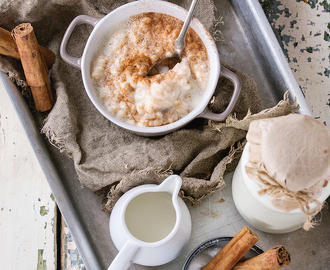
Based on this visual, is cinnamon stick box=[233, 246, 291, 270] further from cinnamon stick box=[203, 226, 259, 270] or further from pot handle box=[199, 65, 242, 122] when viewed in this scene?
pot handle box=[199, 65, 242, 122]

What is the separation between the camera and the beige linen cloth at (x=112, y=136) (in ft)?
2.35

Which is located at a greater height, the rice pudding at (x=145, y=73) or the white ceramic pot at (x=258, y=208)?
the rice pudding at (x=145, y=73)

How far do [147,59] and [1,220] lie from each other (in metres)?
0.65

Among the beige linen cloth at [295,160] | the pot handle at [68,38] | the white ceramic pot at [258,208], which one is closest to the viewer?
the beige linen cloth at [295,160]

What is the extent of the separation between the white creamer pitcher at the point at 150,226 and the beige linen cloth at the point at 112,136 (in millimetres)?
53

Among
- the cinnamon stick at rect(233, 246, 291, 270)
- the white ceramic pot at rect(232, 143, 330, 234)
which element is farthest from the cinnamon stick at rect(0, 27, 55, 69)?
the cinnamon stick at rect(233, 246, 291, 270)

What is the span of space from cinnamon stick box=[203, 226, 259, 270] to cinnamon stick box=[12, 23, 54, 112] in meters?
0.53

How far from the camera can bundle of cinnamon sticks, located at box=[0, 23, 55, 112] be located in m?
0.68

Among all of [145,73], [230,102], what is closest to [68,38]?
[145,73]

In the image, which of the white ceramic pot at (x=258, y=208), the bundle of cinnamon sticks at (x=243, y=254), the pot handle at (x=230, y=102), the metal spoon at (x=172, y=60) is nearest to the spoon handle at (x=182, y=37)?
the metal spoon at (x=172, y=60)

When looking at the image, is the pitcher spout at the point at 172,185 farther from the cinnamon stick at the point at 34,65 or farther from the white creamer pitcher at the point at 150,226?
the cinnamon stick at the point at 34,65

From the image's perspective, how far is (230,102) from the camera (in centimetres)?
68

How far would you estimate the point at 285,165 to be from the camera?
0.49 meters

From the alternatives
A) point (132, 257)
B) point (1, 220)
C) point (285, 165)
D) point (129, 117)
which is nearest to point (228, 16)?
point (129, 117)
